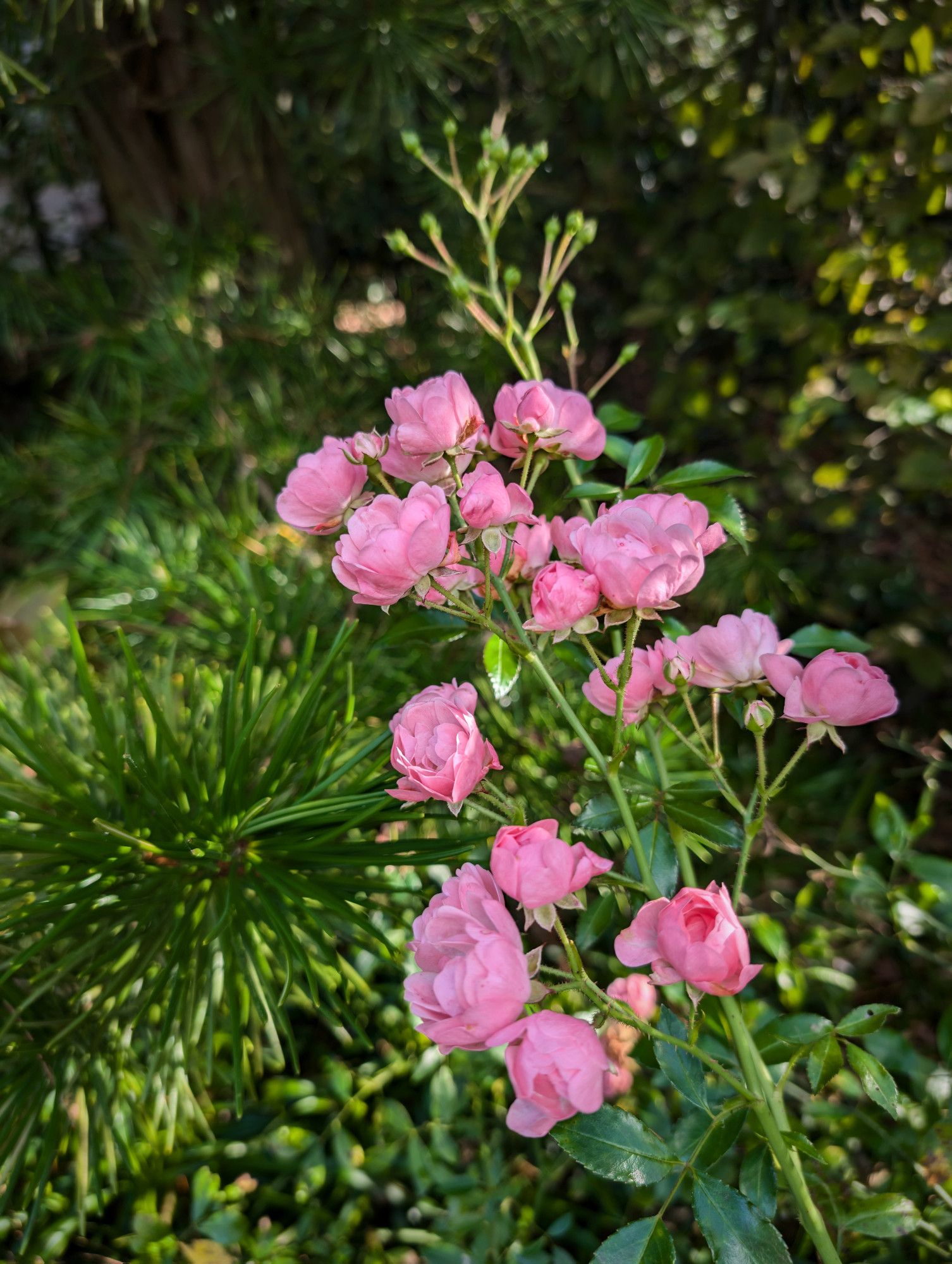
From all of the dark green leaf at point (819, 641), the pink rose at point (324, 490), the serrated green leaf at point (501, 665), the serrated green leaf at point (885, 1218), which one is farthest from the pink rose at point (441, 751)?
the serrated green leaf at point (885, 1218)

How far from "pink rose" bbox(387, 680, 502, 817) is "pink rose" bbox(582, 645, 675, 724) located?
74 millimetres

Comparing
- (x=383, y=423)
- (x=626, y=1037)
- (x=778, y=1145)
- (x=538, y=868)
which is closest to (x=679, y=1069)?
(x=778, y=1145)

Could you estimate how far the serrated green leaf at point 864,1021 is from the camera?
15.9 inches

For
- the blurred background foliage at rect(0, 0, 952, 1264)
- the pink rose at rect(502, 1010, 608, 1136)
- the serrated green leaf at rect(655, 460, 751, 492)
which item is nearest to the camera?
the pink rose at rect(502, 1010, 608, 1136)

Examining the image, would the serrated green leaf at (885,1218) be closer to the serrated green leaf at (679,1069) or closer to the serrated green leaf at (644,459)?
the serrated green leaf at (679,1069)

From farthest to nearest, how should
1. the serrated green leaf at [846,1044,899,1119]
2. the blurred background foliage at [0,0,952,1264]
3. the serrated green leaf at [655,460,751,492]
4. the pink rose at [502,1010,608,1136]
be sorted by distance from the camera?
1. the blurred background foliage at [0,0,952,1264]
2. the serrated green leaf at [655,460,751,492]
3. the serrated green leaf at [846,1044,899,1119]
4. the pink rose at [502,1010,608,1136]

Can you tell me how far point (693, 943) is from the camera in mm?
323

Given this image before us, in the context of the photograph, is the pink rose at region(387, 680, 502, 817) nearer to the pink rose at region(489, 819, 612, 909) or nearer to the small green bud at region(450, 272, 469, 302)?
the pink rose at region(489, 819, 612, 909)

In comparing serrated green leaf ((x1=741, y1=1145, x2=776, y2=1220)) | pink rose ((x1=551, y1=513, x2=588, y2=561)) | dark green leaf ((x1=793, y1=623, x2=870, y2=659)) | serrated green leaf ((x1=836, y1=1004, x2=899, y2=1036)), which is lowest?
serrated green leaf ((x1=741, y1=1145, x2=776, y2=1220))

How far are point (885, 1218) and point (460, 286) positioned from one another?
0.62 m

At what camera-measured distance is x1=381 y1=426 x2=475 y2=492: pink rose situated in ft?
1.39

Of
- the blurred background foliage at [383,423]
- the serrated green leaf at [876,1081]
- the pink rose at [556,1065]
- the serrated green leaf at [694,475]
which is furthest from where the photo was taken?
the blurred background foliage at [383,423]

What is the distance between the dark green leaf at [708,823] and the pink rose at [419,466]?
0.70 ft

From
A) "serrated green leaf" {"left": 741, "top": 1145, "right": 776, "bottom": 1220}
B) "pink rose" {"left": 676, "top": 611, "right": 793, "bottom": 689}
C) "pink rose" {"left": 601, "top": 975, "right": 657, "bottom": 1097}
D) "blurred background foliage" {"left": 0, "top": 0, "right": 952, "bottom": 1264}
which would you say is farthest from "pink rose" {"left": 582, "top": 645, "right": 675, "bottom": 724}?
"pink rose" {"left": 601, "top": 975, "right": 657, "bottom": 1097}
